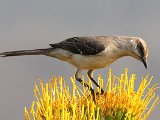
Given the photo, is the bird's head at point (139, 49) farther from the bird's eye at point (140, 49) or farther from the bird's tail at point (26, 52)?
the bird's tail at point (26, 52)

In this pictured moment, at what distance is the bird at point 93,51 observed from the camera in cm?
1589

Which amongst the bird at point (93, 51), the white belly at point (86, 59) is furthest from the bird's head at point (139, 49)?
the white belly at point (86, 59)

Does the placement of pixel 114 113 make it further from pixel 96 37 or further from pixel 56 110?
pixel 96 37

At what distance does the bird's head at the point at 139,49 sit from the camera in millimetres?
15945

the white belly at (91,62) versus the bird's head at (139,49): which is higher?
the bird's head at (139,49)

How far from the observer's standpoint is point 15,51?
1667 centimetres

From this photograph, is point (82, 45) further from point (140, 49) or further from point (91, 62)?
point (140, 49)

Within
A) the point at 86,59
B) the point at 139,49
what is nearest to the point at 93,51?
the point at 86,59

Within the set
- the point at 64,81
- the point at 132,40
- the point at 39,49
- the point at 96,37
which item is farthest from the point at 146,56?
the point at 64,81

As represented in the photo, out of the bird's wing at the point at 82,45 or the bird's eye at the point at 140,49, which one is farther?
the bird's wing at the point at 82,45

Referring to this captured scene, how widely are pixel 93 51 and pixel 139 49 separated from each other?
53.9 inches

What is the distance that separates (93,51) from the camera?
16344mm

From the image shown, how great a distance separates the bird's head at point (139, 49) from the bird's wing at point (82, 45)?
0.91 m

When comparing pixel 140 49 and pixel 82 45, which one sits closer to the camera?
pixel 140 49
